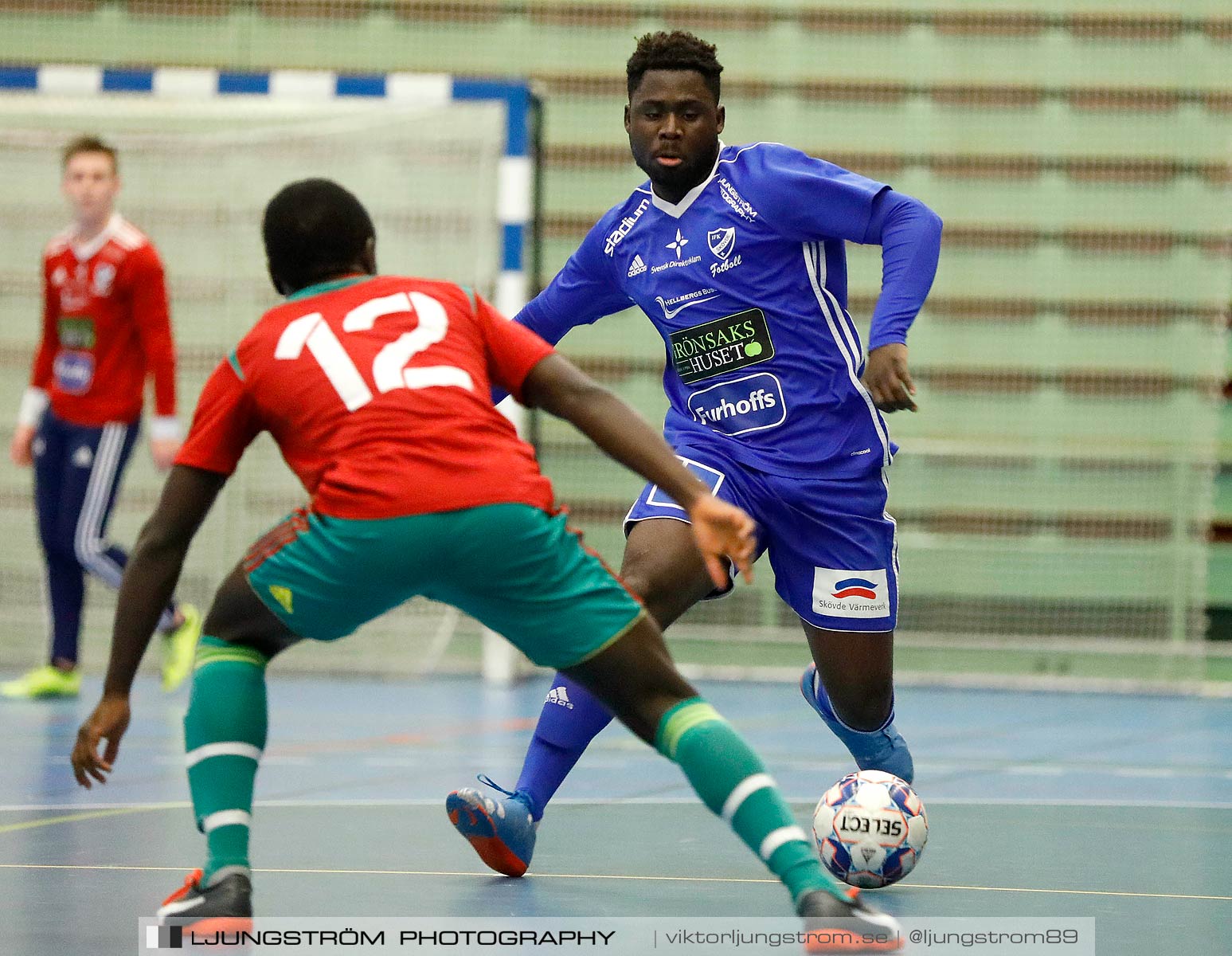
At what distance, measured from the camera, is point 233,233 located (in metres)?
10.5

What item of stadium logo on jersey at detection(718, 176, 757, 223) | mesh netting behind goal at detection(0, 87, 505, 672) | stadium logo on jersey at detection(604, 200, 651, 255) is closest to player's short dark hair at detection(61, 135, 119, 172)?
mesh netting behind goal at detection(0, 87, 505, 672)

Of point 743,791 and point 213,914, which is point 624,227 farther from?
point 213,914

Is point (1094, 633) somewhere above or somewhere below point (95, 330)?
A: below

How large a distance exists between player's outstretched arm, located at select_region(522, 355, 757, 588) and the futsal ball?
0.95 meters

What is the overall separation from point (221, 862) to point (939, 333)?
340 inches

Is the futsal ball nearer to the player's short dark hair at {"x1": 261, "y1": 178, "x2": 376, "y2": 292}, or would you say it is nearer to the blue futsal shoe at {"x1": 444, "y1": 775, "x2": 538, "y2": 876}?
the blue futsal shoe at {"x1": 444, "y1": 775, "x2": 538, "y2": 876}

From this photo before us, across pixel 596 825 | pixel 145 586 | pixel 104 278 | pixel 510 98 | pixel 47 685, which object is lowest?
pixel 47 685

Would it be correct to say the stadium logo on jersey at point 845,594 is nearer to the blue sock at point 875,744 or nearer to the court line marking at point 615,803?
the blue sock at point 875,744

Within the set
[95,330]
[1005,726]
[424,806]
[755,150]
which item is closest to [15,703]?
[95,330]

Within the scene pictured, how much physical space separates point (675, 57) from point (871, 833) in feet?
6.59

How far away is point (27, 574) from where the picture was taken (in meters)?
10.6

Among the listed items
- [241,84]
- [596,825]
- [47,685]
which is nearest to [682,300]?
[596,825]

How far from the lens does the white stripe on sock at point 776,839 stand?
126 inches

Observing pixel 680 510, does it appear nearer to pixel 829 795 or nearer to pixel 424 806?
pixel 829 795
